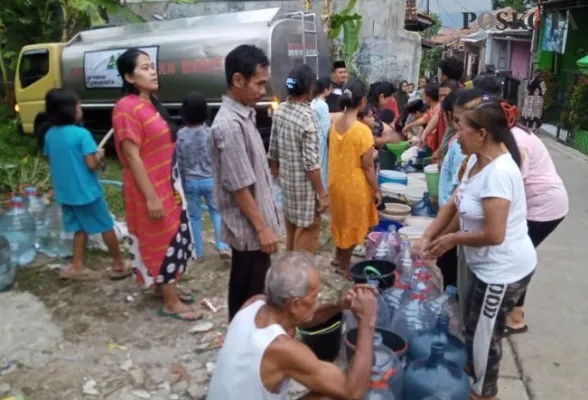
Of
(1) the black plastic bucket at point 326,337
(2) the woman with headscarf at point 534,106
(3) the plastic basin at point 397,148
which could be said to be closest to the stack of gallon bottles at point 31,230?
(1) the black plastic bucket at point 326,337

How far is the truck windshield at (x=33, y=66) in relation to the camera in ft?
31.6

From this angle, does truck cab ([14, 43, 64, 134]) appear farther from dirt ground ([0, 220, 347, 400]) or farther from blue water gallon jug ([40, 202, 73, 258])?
dirt ground ([0, 220, 347, 400])

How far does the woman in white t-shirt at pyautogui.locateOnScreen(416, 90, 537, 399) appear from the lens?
246cm

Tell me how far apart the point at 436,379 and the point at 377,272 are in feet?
3.15

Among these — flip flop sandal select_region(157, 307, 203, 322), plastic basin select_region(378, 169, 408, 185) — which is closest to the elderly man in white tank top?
flip flop sandal select_region(157, 307, 203, 322)

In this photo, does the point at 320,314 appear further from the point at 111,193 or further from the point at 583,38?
the point at 583,38

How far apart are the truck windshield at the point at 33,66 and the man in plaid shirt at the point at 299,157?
711cm

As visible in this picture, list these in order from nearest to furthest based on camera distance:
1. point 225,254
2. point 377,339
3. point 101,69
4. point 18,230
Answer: point 377,339, point 18,230, point 225,254, point 101,69

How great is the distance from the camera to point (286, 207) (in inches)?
166

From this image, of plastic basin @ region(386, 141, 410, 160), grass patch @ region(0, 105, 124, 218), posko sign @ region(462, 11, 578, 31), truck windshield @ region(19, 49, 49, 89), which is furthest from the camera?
posko sign @ region(462, 11, 578, 31)

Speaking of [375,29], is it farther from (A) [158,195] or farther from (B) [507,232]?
(B) [507,232]

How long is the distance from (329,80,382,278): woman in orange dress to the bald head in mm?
2418

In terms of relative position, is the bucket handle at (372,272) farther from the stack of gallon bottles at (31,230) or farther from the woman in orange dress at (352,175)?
the stack of gallon bottles at (31,230)

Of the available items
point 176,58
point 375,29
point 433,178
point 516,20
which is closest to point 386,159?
point 433,178
